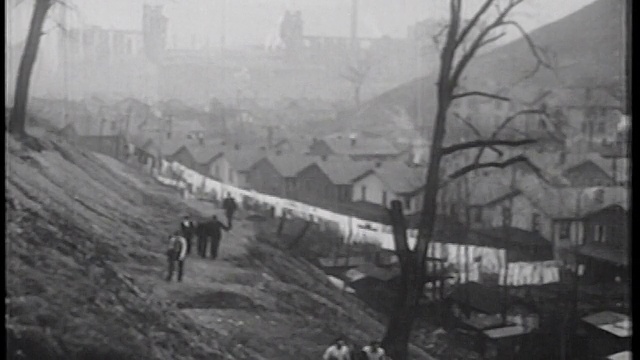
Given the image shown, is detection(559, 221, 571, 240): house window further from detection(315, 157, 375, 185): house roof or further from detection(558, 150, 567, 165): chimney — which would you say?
detection(315, 157, 375, 185): house roof

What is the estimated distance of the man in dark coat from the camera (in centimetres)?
352

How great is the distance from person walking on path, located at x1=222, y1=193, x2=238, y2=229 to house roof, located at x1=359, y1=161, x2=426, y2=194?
2.20 ft

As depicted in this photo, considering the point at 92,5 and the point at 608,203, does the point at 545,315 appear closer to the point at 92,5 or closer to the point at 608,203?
the point at 608,203

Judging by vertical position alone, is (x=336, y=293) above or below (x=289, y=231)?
below

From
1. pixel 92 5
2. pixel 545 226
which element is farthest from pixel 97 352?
pixel 545 226

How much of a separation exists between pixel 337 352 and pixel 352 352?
7 cm

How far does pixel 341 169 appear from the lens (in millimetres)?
3625

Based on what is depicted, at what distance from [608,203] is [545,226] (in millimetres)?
297

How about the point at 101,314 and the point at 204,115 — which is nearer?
the point at 101,314

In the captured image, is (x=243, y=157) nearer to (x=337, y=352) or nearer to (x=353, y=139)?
(x=353, y=139)

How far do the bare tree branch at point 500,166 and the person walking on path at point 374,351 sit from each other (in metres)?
0.80

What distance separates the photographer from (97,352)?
3.40m

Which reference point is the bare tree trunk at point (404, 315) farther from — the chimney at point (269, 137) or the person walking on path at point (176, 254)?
the person walking on path at point (176, 254)

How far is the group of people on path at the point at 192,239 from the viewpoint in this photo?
11.4 ft
